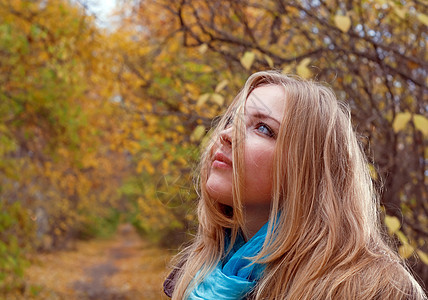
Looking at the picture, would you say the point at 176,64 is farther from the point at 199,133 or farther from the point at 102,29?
the point at 199,133

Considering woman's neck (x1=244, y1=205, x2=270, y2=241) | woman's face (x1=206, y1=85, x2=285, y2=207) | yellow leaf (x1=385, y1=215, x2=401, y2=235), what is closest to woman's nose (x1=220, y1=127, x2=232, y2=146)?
woman's face (x1=206, y1=85, x2=285, y2=207)

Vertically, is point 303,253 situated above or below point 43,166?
above

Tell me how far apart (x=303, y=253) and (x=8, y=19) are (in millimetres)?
5966

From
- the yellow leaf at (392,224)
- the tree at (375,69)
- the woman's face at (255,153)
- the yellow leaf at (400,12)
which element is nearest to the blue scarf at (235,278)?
the woman's face at (255,153)

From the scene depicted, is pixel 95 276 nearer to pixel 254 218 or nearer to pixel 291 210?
pixel 254 218

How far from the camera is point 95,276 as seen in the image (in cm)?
1767

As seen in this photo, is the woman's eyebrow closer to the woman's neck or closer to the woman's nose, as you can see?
the woman's nose

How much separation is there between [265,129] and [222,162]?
19cm

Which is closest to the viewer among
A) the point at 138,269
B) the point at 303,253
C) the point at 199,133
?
the point at 303,253

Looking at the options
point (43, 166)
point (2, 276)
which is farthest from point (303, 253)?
point (43, 166)

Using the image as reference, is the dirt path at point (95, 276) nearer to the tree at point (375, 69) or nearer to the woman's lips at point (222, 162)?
the tree at point (375, 69)

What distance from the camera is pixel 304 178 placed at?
5.38 feet

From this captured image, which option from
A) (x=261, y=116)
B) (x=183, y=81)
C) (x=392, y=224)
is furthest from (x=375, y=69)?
(x=183, y=81)

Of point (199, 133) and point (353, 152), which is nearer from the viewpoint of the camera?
point (353, 152)
